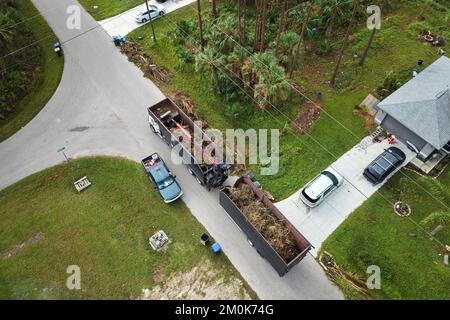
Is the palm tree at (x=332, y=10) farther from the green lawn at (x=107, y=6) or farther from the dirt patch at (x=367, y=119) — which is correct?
the green lawn at (x=107, y=6)

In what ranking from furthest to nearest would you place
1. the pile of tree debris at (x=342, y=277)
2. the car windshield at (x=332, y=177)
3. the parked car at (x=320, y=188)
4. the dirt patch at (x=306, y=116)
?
Result: the dirt patch at (x=306, y=116)
the car windshield at (x=332, y=177)
the parked car at (x=320, y=188)
the pile of tree debris at (x=342, y=277)

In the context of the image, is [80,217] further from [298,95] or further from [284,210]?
[298,95]

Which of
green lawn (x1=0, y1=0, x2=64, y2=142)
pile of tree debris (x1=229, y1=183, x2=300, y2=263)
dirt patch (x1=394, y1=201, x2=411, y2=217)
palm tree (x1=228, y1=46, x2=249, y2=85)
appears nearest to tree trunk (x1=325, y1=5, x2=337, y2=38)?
palm tree (x1=228, y1=46, x2=249, y2=85)

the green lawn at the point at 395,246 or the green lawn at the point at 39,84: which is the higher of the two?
the green lawn at the point at 39,84

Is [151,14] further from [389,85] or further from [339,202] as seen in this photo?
[339,202]

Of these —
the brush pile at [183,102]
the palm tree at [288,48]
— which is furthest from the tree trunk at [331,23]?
the brush pile at [183,102]

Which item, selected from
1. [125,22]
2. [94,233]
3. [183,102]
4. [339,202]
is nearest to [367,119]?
[339,202]
